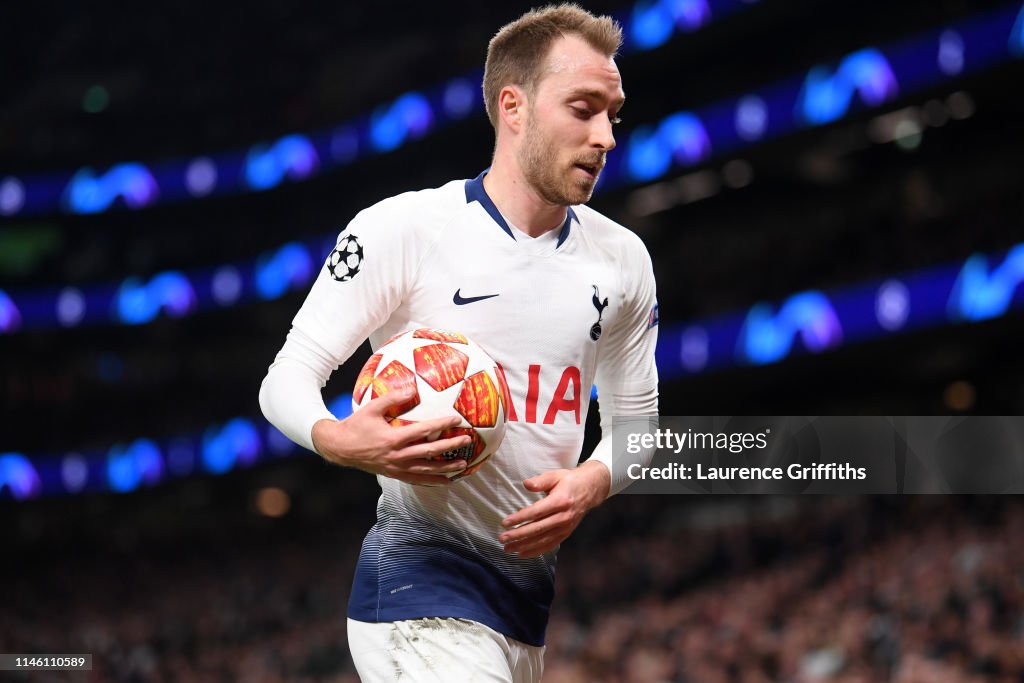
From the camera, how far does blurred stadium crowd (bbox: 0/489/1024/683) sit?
13633mm

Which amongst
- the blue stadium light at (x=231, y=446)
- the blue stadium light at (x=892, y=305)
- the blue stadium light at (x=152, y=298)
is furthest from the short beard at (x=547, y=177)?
the blue stadium light at (x=152, y=298)

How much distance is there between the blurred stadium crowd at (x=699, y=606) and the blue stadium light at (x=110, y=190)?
16617 mm

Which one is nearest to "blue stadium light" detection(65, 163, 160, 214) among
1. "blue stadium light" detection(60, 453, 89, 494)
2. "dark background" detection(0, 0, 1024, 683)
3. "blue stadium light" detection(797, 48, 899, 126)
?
"dark background" detection(0, 0, 1024, 683)

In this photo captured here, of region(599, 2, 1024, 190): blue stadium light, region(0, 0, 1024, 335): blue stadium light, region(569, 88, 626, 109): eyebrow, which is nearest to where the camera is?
region(569, 88, 626, 109): eyebrow

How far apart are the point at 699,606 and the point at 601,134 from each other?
15226mm

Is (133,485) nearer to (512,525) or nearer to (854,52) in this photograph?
(854,52)

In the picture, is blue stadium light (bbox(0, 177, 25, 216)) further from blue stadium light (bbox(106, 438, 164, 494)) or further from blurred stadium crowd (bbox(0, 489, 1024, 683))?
blurred stadium crowd (bbox(0, 489, 1024, 683))

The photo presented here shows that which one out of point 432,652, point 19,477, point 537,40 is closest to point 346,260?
point 537,40

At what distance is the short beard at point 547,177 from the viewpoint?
3.99m

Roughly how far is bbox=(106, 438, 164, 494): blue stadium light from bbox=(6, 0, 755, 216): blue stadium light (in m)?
10.2

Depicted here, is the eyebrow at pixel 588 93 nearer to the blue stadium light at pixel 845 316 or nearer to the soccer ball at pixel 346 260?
the soccer ball at pixel 346 260

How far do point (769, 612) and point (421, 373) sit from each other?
45.6 ft

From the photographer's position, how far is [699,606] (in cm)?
1811

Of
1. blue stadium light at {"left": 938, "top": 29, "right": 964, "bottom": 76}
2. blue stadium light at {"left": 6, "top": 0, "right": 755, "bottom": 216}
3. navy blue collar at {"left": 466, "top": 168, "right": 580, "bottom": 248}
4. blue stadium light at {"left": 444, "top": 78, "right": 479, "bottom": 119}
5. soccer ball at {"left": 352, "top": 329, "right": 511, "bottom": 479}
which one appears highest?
blue stadium light at {"left": 6, "top": 0, "right": 755, "bottom": 216}
